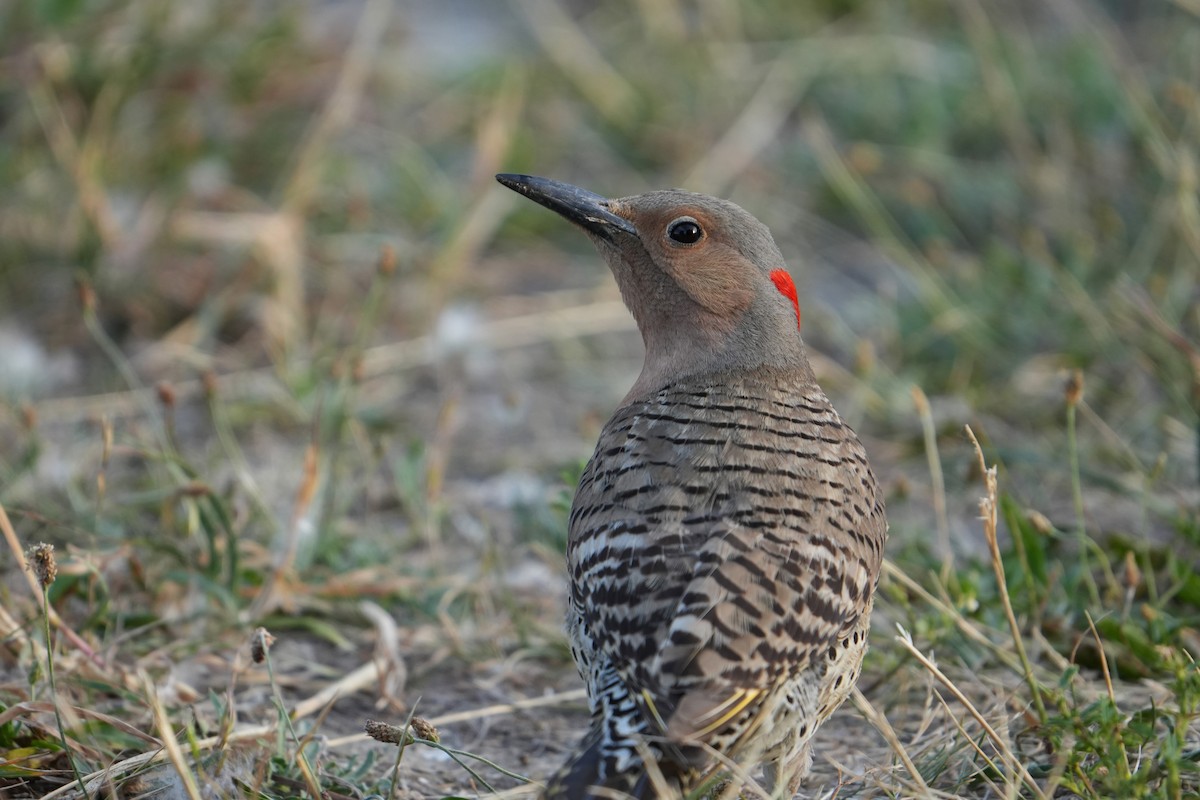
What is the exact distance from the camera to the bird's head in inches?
146

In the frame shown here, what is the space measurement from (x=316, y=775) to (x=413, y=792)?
30 centimetres

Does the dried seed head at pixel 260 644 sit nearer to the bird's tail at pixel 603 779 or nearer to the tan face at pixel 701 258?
the bird's tail at pixel 603 779

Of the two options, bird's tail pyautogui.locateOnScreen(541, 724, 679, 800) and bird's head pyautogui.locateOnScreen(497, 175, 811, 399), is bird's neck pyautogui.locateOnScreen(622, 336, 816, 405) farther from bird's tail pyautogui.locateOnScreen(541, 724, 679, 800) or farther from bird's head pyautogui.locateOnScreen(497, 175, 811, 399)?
bird's tail pyautogui.locateOnScreen(541, 724, 679, 800)

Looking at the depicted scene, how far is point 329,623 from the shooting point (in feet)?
13.9

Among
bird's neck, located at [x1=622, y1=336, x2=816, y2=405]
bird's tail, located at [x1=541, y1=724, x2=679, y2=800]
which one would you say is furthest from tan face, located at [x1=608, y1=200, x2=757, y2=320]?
bird's tail, located at [x1=541, y1=724, x2=679, y2=800]

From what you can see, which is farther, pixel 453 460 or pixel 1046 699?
pixel 453 460

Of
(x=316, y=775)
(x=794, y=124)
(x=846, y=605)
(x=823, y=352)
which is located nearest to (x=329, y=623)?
(x=316, y=775)

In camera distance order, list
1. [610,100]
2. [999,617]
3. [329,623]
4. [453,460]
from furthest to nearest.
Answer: [610,100], [453,460], [329,623], [999,617]

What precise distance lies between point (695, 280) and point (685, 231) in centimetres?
14

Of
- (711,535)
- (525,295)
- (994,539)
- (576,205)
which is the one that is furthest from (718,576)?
(525,295)

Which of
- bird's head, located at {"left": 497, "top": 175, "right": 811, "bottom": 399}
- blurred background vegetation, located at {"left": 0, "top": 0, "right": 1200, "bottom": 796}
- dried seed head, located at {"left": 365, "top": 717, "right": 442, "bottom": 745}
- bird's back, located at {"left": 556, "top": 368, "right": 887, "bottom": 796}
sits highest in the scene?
bird's head, located at {"left": 497, "top": 175, "right": 811, "bottom": 399}

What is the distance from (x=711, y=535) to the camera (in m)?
2.98

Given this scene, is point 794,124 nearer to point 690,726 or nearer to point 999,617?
point 999,617

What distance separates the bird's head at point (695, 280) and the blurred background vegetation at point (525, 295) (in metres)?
0.46
